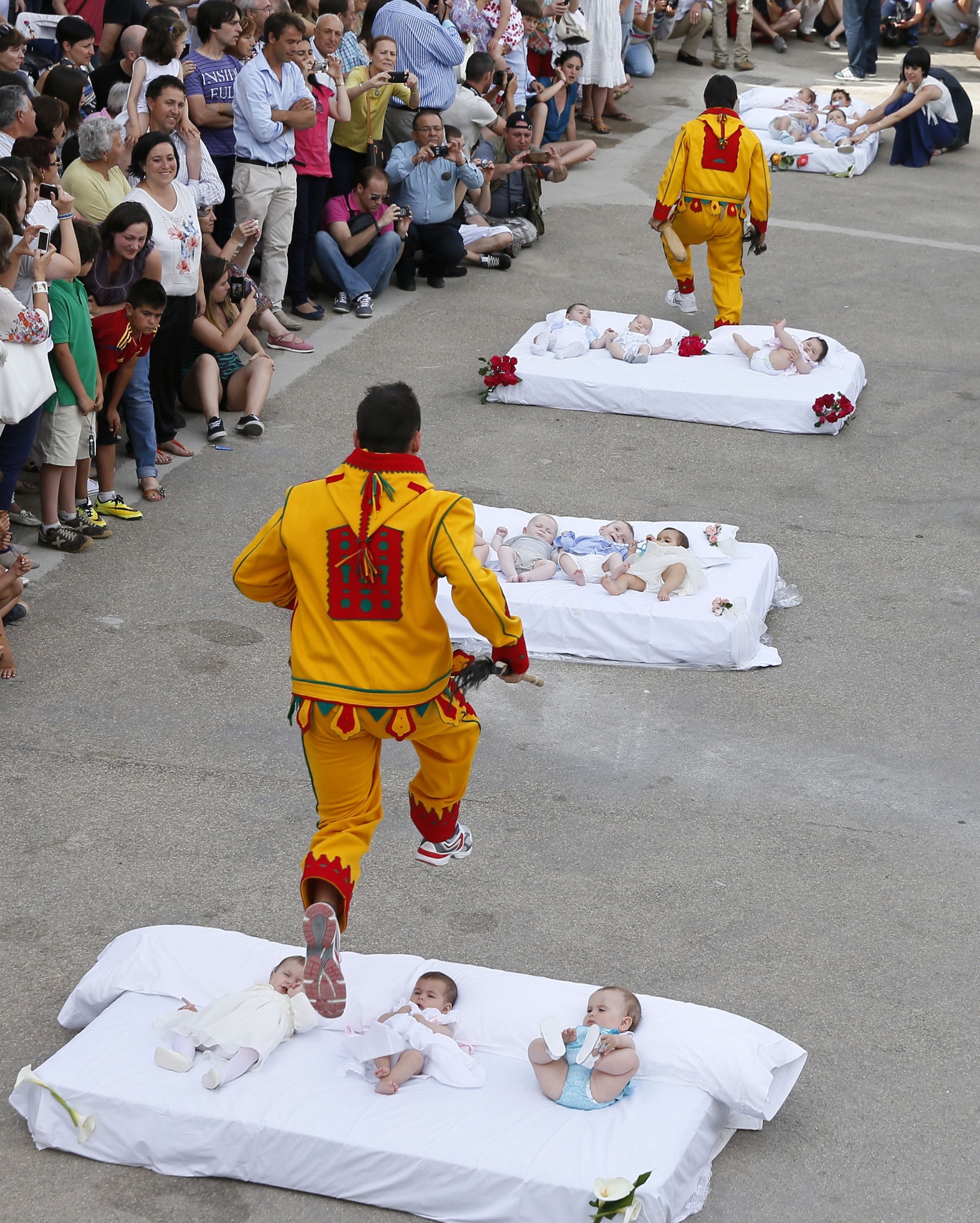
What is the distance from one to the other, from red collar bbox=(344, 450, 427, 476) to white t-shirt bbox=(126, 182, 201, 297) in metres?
4.67

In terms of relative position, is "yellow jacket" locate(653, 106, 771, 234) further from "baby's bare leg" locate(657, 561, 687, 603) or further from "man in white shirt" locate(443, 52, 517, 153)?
"baby's bare leg" locate(657, 561, 687, 603)

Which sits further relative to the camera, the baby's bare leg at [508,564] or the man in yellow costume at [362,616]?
the baby's bare leg at [508,564]

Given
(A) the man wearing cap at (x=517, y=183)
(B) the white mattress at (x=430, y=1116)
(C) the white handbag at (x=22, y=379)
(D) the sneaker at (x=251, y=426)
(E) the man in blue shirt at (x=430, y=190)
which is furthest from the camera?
(A) the man wearing cap at (x=517, y=183)

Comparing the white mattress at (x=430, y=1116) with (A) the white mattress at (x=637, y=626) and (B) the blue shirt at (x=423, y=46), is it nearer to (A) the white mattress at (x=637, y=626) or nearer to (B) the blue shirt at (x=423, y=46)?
(A) the white mattress at (x=637, y=626)

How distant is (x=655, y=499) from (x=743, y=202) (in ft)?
10.1

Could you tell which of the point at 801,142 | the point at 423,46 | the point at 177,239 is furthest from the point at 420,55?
the point at 801,142

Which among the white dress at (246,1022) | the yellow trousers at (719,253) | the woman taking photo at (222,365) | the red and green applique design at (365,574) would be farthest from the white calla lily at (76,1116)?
the yellow trousers at (719,253)

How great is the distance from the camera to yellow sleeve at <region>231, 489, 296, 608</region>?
4355 millimetres

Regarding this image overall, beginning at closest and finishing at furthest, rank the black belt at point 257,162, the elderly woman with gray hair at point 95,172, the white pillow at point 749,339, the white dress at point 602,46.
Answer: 1. the elderly woman with gray hair at point 95,172
2. the black belt at point 257,162
3. the white pillow at point 749,339
4. the white dress at point 602,46

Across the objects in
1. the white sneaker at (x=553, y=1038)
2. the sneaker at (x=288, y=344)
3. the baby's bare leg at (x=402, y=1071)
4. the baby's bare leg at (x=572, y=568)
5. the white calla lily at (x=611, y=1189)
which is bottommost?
the baby's bare leg at (x=402, y=1071)

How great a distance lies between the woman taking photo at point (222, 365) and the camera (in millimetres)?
9477

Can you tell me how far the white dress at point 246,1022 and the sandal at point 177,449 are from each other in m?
5.20

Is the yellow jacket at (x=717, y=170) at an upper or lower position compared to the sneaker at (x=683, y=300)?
upper

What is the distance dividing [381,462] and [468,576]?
42 centimetres
